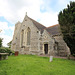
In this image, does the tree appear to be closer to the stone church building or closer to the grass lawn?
the stone church building

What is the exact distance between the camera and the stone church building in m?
14.1

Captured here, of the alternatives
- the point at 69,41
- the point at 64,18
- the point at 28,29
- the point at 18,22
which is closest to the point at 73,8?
the point at 64,18

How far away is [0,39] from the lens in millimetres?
17938

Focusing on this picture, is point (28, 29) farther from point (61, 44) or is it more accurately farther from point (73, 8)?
point (73, 8)

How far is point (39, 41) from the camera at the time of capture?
16266 mm

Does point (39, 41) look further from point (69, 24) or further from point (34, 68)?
point (34, 68)

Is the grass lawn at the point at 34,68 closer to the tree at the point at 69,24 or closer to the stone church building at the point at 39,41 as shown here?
the tree at the point at 69,24

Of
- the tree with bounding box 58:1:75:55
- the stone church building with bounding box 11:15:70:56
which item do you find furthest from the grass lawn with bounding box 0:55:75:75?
the stone church building with bounding box 11:15:70:56

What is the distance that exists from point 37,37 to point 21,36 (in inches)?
255

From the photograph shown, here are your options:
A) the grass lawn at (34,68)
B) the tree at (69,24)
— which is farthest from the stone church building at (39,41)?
the grass lawn at (34,68)

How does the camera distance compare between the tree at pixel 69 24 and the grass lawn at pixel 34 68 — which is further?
the tree at pixel 69 24

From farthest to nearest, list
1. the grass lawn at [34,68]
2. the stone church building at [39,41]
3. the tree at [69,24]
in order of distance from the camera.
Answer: the stone church building at [39,41]
the tree at [69,24]
the grass lawn at [34,68]

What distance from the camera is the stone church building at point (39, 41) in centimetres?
1412

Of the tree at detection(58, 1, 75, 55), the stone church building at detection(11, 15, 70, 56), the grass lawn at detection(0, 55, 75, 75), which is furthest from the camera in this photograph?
the stone church building at detection(11, 15, 70, 56)
